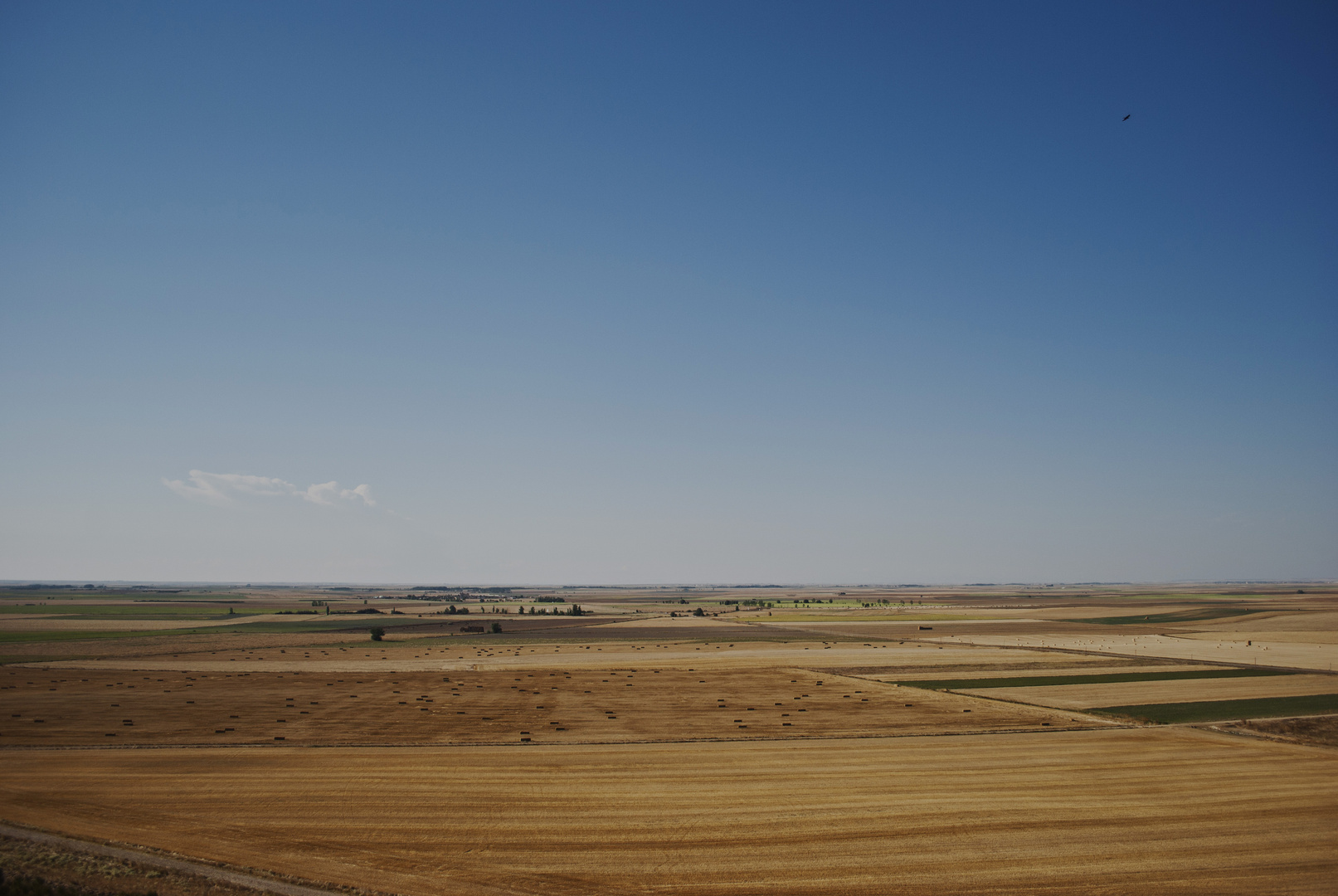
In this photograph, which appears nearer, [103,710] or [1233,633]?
[103,710]

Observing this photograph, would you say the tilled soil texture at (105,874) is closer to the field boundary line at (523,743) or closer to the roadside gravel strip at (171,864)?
the roadside gravel strip at (171,864)

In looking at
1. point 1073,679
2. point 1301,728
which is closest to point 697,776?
point 1301,728

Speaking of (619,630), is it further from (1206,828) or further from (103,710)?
(1206,828)

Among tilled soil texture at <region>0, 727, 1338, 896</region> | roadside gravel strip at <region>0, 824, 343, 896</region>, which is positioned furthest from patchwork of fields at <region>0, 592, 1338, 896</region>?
roadside gravel strip at <region>0, 824, 343, 896</region>

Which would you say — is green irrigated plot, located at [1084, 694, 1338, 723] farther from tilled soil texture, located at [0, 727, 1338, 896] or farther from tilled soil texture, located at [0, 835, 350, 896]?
tilled soil texture, located at [0, 835, 350, 896]

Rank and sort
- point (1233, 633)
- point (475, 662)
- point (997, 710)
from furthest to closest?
point (1233, 633)
point (475, 662)
point (997, 710)

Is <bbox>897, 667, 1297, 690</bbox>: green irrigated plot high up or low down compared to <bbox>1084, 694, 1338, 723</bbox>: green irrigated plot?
down

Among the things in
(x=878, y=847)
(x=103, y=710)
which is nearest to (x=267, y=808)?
(x=878, y=847)
